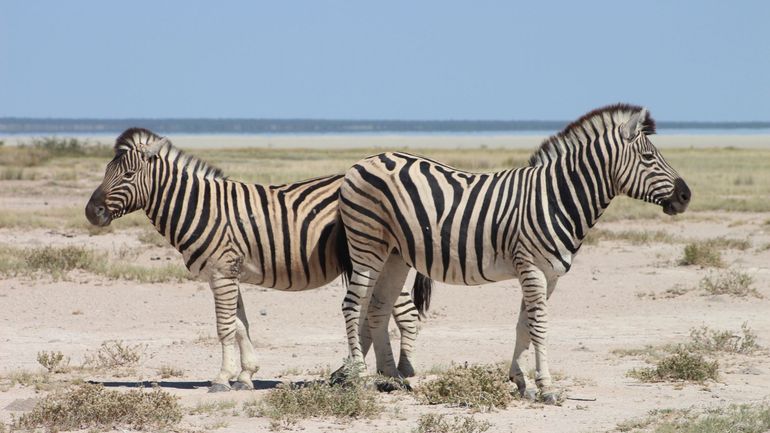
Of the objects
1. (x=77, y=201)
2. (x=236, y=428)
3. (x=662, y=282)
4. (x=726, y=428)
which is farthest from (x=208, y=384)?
(x=77, y=201)

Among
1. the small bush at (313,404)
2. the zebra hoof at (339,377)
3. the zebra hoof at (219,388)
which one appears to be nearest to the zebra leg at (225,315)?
the zebra hoof at (219,388)

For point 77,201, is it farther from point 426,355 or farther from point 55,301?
point 426,355

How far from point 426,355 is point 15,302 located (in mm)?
5267

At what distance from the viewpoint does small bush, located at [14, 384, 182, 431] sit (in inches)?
305

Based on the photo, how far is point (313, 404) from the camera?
26.7 feet

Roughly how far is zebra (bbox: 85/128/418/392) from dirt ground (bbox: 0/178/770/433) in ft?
2.58

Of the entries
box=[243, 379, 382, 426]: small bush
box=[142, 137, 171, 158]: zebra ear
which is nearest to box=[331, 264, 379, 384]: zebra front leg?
box=[243, 379, 382, 426]: small bush

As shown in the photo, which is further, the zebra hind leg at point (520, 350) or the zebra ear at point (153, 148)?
the zebra ear at point (153, 148)

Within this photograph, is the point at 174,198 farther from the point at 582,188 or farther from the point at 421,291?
the point at 582,188

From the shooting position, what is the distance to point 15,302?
13391mm

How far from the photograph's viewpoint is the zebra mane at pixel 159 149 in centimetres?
929

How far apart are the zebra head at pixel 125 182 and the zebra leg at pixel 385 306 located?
1.99 meters

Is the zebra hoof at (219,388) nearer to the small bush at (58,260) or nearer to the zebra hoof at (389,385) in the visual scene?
the zebra hoof at (389,385)

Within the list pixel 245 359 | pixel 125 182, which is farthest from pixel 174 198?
pixel 245 359
